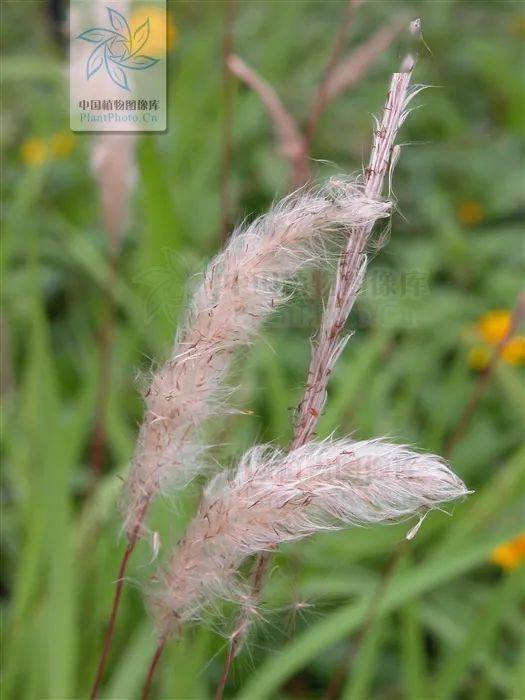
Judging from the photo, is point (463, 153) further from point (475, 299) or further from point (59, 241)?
point (59, 241)

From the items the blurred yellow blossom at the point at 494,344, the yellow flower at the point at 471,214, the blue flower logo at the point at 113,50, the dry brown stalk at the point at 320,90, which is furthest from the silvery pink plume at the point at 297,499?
the yellow flower at the point at 471,214

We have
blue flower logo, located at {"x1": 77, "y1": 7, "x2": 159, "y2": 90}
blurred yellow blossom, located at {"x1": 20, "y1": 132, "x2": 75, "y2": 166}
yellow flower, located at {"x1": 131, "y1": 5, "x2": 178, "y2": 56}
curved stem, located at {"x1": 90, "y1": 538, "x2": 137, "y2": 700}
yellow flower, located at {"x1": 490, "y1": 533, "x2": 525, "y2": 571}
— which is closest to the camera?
curved stem, located at {"x1": 90, "y1": 538, "x2": 137, "y2": 700}

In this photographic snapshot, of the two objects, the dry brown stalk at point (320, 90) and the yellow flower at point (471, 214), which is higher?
the dry brown stalk at point (320, 90)

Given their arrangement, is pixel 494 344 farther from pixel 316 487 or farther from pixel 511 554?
pixel 316 487

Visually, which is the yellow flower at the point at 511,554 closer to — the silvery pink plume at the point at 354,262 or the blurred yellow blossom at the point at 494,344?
the blurred yellow blossom at the point at 494,344

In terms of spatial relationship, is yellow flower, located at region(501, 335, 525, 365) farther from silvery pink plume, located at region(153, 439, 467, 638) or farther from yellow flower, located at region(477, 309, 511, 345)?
silvery pink plume, located at region(153, 439, 467, 638)

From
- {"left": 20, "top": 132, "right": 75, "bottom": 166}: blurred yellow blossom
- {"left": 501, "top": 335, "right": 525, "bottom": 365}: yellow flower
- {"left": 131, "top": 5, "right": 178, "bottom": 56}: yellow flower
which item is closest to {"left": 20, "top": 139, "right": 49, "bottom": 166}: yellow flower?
{"left": 20, "top": 132, "right": 75, "bottom": 166}: blurred yellow blossom
